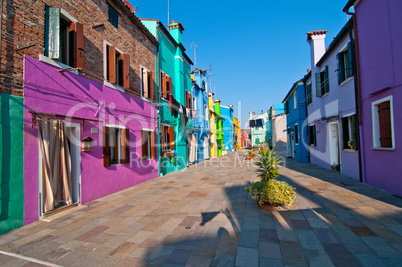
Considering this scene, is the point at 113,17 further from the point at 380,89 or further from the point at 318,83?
the point at 318,83

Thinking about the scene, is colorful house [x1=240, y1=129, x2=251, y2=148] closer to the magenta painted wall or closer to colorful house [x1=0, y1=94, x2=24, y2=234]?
the magenta painted wall

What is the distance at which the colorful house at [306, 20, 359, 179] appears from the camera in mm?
8758

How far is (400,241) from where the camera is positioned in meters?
3.61

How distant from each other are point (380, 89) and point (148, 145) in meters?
9.07

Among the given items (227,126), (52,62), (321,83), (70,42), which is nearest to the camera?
(52,62)

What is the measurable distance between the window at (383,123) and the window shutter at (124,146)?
8717mm

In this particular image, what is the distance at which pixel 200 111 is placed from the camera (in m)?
19.8

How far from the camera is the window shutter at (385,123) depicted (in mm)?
6578

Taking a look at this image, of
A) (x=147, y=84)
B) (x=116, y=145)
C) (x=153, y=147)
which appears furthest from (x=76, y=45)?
(x=153, y=147)

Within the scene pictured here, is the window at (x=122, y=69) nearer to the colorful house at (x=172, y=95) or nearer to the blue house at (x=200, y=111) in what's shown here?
the colorful house at (x=172, y=95)

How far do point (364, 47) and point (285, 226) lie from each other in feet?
23.8

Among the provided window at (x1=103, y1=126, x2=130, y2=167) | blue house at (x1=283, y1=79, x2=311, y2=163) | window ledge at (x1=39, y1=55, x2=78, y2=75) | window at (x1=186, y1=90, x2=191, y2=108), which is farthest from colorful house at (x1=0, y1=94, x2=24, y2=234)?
blue house at (x1=283, y1=79, x2=311, y2=163)

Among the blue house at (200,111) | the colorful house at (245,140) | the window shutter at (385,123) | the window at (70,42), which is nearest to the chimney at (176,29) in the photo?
the blue house at (200,111)

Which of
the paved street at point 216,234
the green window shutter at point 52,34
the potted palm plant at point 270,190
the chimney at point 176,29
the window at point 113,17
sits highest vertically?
the chimney at point 176,29
